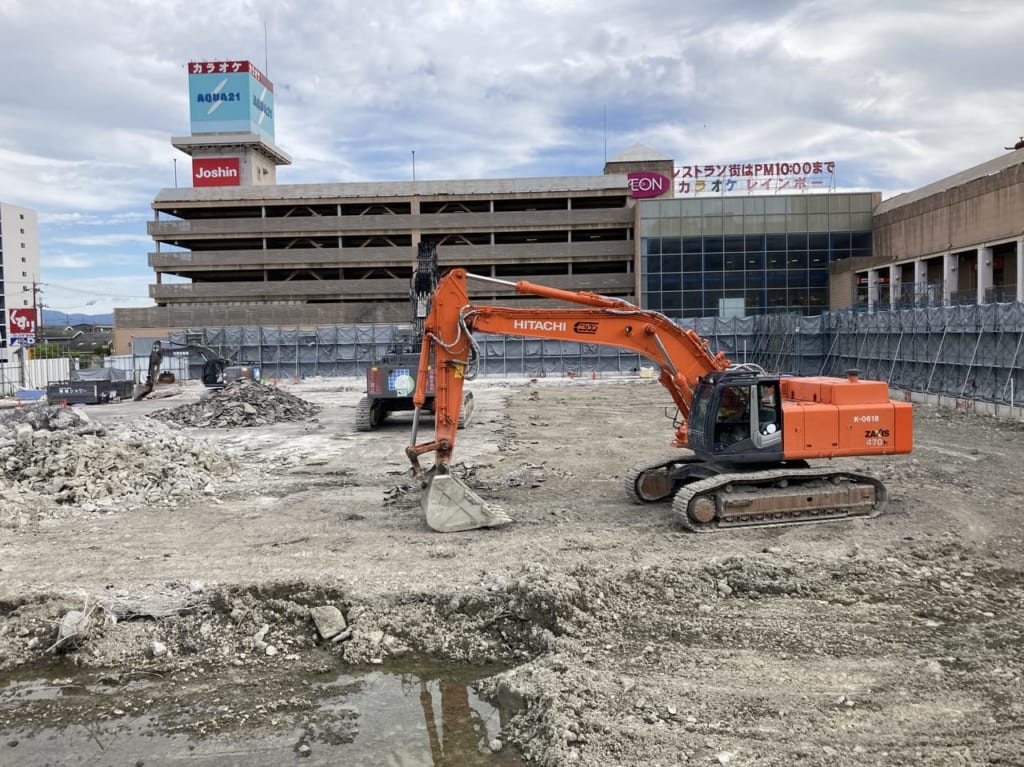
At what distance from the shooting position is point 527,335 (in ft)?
36.6

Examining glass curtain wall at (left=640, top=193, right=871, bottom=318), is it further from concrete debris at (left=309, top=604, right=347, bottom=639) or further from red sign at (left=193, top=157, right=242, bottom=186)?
concrete debris at (left=309, top=604, right=347, bottom=639)

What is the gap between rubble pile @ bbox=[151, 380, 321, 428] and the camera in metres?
24.0

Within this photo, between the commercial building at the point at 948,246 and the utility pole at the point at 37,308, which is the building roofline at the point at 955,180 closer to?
the commercial building at the point at 948,246

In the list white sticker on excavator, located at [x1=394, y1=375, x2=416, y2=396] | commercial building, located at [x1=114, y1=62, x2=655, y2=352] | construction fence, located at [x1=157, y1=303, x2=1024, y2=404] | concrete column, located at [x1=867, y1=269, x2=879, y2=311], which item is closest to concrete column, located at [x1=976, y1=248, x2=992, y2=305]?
construction fence, located at [x1=157, y1=303, x2=1024, y2=404]

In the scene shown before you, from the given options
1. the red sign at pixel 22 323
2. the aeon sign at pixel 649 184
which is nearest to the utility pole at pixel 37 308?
the red sign at pixel 22 323

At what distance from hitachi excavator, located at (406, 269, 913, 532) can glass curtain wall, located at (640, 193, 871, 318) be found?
48401 millimetres

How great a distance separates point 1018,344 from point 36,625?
77.9 feet

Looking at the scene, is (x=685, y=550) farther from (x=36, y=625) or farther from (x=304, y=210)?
(x=304, y=210)

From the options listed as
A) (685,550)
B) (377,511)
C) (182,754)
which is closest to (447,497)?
(377,511)

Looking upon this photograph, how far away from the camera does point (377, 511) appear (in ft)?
39.7

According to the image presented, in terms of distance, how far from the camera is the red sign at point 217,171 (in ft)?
250

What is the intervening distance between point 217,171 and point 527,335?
7416 cm

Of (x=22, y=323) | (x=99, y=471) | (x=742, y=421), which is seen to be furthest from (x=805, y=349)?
(x=22, y=323)

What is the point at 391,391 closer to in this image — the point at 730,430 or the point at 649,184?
the point at 730,430
